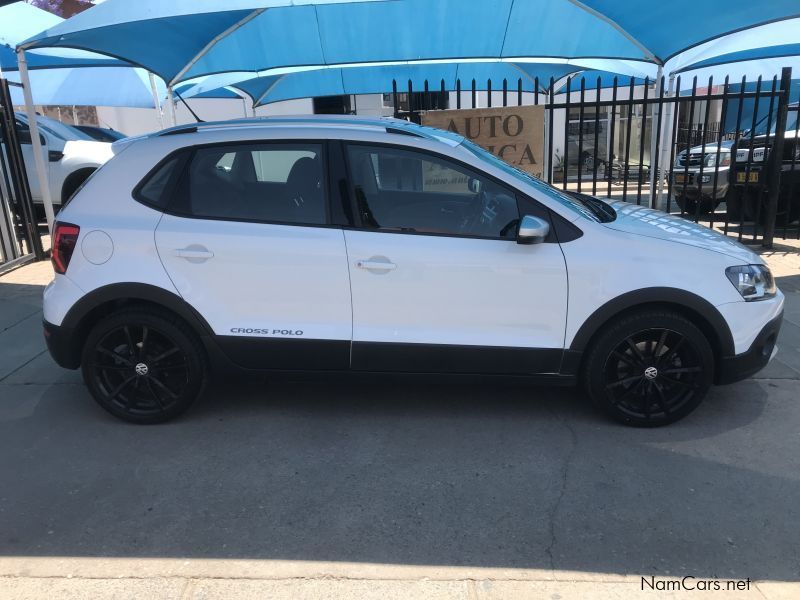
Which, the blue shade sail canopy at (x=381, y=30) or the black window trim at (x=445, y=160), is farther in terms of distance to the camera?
the blue shade sail canopy at (x=381, y=30)

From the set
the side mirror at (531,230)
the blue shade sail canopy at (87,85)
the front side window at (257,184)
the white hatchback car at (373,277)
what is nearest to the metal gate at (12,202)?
the white hatchback car at (373,277)

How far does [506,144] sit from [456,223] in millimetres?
3841

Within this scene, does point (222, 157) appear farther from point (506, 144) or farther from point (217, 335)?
point (506, 144)

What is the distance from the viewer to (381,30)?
9086 millimetres

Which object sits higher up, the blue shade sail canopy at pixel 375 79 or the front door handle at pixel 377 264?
the blue shade sail canopy at pixel 375 79

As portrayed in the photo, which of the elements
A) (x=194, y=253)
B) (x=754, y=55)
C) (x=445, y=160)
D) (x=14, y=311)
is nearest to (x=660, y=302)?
(x=445, y=160)

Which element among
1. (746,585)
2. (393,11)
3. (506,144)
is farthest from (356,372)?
(393,11)

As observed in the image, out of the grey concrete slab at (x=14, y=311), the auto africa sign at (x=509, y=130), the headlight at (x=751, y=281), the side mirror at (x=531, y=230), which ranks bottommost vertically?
the grey concrete slab at (x=14, y=311)

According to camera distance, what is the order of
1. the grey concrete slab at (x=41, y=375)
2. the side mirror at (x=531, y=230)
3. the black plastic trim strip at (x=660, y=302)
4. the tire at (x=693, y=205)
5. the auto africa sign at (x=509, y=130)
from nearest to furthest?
the side mirror at (x=531, y=230) → the black plastic trim strip at (x=660, y=302) → the grey concrete slab at (x=41, y=375) → the auto africa sign at (x=509, y=130) → the tire at (x=693, y=205)

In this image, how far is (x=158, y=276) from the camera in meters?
3.55

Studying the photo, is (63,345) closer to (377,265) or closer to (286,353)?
(286,353)

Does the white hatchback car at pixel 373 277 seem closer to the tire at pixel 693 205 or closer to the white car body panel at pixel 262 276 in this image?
the white car body panel at pixel 262 276

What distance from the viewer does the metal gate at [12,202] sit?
7.65m

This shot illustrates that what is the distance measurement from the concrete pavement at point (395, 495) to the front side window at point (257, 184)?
40.3 inches
